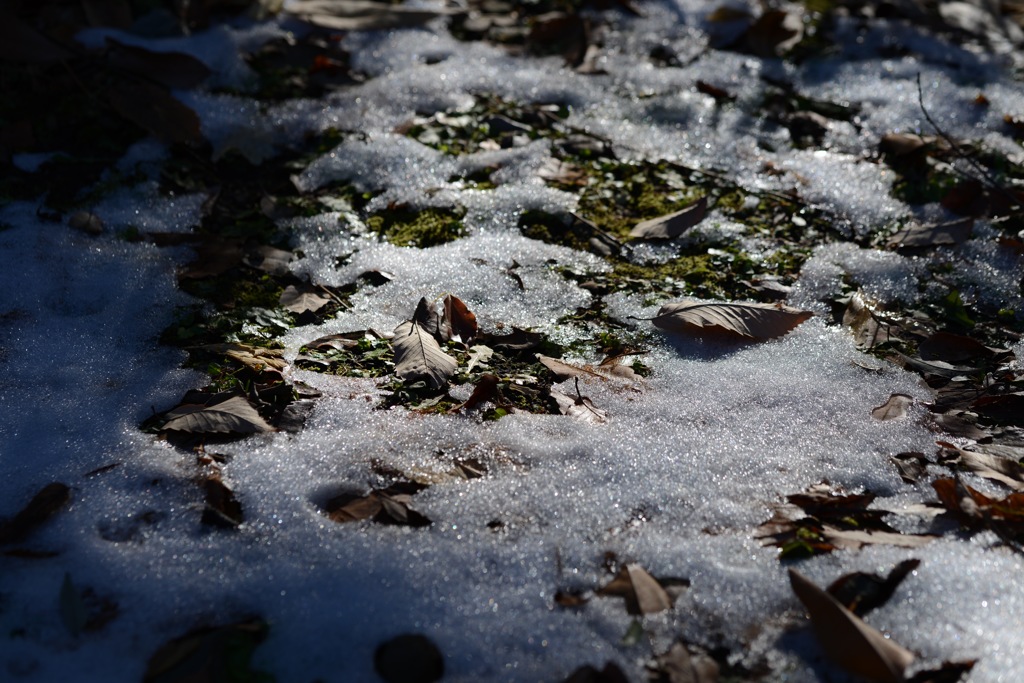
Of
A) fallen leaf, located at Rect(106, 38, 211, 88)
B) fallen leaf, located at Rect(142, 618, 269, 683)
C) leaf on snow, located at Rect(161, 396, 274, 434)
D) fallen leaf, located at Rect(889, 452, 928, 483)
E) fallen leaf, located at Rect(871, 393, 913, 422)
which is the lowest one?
fallen leaf, located at Rect(142, 618, 269, 683)

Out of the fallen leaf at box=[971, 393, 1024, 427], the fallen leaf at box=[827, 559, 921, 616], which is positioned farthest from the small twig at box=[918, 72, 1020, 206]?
the fallen leaf at box=[827, 559, 921, 616]

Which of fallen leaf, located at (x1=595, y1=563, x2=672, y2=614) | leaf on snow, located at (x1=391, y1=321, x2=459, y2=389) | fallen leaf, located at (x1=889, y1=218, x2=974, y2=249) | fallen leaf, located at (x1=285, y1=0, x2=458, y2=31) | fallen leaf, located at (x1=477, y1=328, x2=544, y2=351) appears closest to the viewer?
fallen leaf, located at (x1=595, y1=563, x2=672, y2=614)

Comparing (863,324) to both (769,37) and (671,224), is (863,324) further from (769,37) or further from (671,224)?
(769,37)

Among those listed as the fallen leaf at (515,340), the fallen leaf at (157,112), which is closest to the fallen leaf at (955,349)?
the fallen leaf at (515,340)

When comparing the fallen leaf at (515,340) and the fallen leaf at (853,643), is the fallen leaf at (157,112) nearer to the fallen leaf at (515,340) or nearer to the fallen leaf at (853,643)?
the fallen leaf at (515,340)

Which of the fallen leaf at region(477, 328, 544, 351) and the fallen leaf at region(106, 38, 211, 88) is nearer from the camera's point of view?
the fallen leaf at region(477, 328, 544, 351)

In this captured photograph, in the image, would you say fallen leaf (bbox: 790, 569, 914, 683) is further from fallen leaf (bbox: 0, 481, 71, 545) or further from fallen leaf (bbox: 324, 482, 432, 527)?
fallen leaf (bbox: 0, 481, 71, 545)
